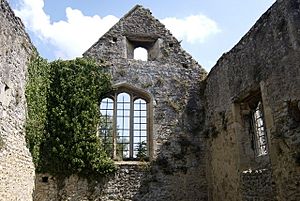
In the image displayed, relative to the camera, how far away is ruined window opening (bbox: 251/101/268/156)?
30.4 feet

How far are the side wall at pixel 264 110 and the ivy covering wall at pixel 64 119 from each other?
3.53 m

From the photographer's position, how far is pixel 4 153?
7.83 meters

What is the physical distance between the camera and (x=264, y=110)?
8.32 metres

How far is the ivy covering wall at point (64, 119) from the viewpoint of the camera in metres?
9.98

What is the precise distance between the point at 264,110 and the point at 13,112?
621cm

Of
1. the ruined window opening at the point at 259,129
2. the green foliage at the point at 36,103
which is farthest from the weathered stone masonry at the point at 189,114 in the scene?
the green foliage at the point at 36,103

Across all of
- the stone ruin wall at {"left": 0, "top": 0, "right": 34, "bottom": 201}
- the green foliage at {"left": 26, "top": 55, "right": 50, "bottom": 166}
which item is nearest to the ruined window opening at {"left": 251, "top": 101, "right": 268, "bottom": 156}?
the green foliage at {"left": 26, "top": 55, "right": 50, "bottom": 166}

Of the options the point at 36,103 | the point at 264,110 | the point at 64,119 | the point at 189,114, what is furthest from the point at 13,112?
the point at 264,110

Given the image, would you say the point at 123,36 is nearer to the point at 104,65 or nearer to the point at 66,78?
the point at 104,65

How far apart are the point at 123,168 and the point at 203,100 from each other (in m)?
3.76

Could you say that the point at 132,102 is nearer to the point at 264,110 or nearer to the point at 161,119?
the point at 161,119

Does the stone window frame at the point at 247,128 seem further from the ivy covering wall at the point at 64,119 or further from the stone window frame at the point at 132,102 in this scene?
the ivy covering wall at the point at 64,119

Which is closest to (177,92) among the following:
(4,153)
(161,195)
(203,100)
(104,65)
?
(203,100)

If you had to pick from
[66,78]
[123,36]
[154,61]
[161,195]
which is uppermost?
[123,36]
